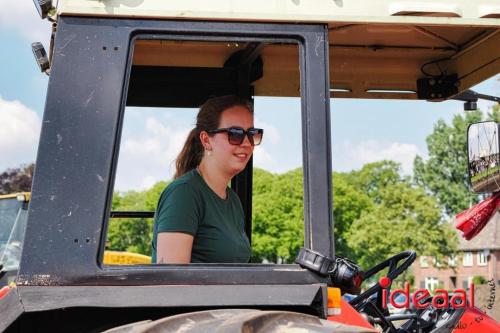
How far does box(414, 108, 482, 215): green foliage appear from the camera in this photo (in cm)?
6191

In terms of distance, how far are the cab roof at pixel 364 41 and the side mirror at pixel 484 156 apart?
0.36m

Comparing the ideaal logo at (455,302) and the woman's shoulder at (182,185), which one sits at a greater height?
the woman's shoulder at (182,185)

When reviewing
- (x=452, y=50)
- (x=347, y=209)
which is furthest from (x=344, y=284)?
(x=347, y=209)

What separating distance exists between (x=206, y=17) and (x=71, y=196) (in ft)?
2.09

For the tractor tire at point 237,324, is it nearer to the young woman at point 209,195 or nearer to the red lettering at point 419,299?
the young woman at point 209,195

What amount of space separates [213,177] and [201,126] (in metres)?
0.25

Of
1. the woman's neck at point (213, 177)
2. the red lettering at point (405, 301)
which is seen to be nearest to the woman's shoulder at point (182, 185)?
the woman's neck at point (213, 177)

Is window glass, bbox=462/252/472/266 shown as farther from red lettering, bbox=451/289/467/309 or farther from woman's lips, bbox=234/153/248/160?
woman's lips, bbox=234/153/248/160

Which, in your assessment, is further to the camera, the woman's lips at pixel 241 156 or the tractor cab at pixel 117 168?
the woman's lips at pixel 241 156

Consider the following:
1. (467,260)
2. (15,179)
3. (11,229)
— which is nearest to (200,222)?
(11,229)

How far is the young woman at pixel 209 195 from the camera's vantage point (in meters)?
2.73

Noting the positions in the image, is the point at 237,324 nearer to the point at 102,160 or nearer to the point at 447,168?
the point at 102,160

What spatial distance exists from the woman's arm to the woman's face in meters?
0.39

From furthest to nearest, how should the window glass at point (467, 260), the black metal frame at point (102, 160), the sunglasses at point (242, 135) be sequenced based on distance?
the window glass at point (467, 260) < the sunglasses at point (242, 135) < the black metal frame at point (102, 160)
